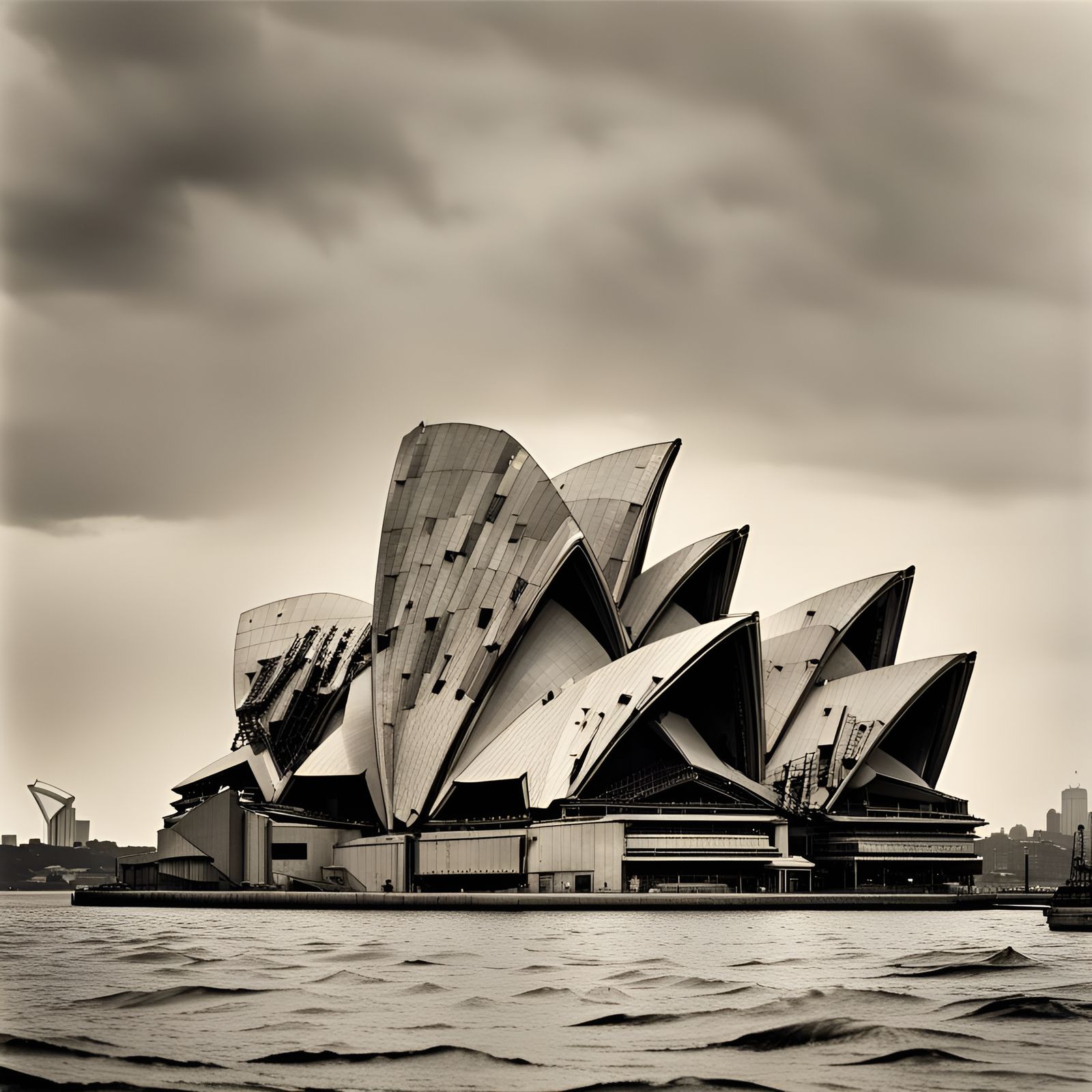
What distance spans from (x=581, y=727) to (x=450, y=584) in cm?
1170

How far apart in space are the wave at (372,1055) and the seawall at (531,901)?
48036mm

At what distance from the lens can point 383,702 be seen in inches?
3607

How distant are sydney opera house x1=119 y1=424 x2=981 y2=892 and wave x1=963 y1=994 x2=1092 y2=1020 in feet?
150

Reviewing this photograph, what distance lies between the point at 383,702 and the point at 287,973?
164ft

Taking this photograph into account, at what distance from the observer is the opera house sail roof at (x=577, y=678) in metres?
86.5

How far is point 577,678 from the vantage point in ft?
295

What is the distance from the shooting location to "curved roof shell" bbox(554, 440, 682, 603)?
3698 inches

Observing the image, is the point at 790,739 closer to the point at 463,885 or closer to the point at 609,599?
the point at 609,599

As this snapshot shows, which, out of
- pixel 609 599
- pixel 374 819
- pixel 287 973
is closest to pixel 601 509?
pixel 609 599

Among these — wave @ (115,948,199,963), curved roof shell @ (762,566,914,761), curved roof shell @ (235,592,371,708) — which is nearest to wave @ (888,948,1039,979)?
wave @ (115,948,199,963)

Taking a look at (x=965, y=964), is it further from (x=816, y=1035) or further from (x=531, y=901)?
(x=531, y=901)

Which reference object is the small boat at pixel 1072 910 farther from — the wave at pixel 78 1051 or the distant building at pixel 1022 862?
the distant building at pixel 1022 862

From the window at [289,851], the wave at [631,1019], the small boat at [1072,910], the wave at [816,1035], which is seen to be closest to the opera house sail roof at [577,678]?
the window at [289,851]

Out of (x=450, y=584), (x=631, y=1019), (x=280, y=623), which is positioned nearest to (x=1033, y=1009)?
(x=631, y=1019)
